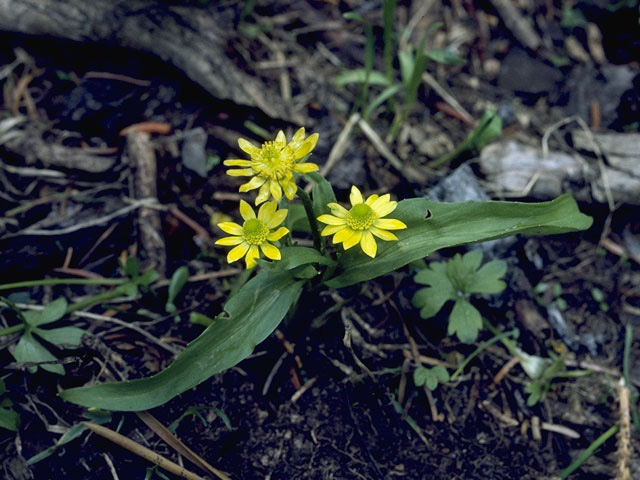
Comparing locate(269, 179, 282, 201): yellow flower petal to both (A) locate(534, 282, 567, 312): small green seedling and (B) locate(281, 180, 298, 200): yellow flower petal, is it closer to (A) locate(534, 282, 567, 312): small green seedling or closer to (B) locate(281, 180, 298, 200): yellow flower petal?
(B) locate(281, 180, 298, 200): yellow flower petal

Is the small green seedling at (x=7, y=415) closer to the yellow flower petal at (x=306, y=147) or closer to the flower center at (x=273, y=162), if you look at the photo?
the flower center at (x=273, y=162)

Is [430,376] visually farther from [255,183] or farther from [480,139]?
[480,139]

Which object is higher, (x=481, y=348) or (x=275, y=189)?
(x=275, y=189)

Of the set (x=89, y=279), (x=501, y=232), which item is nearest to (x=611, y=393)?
Answer: (x=501, y=232)

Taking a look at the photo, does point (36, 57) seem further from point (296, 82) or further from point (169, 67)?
point (296, 82)

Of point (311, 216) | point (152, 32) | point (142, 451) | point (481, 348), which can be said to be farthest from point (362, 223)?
point (152, 32)
